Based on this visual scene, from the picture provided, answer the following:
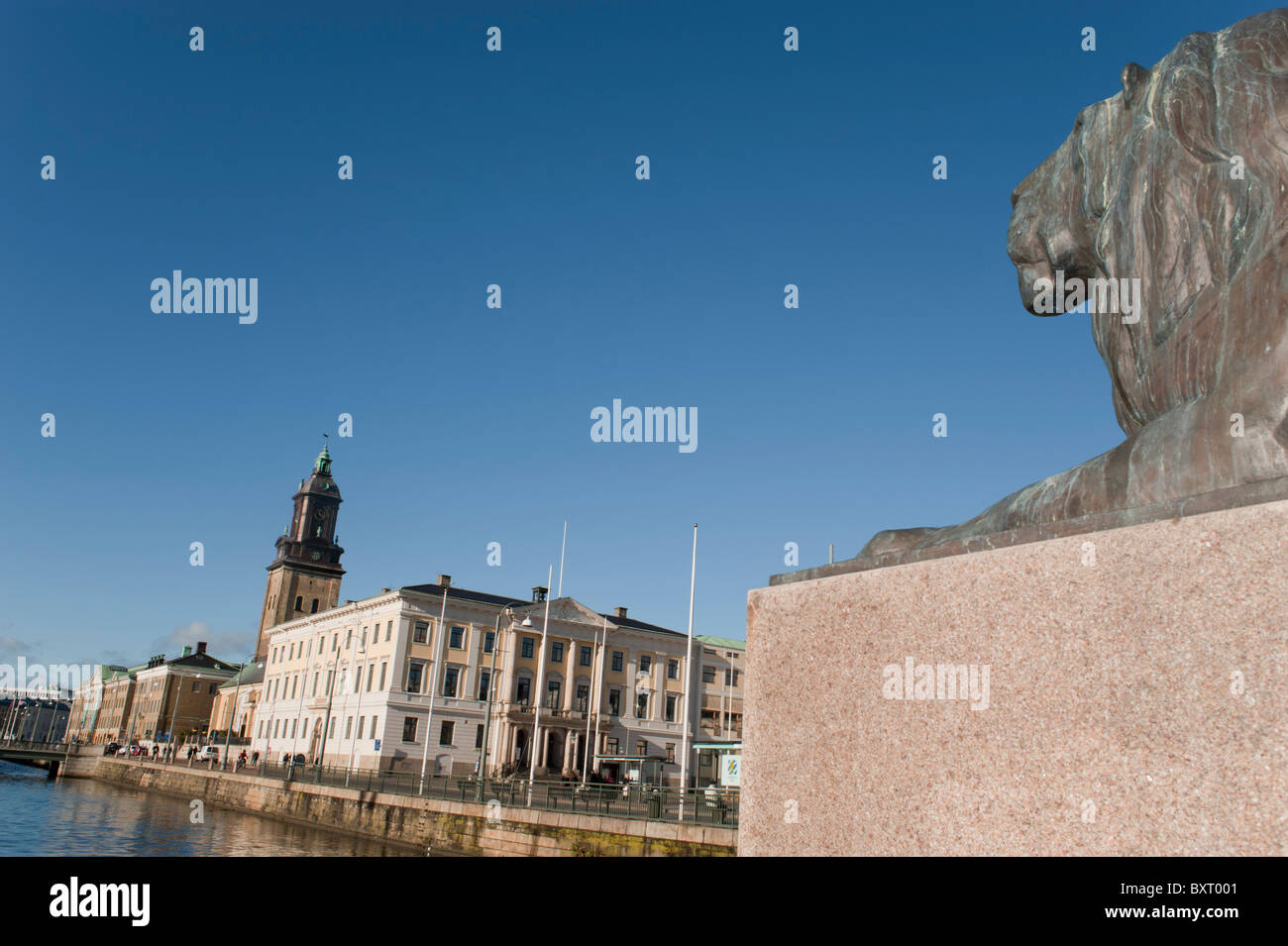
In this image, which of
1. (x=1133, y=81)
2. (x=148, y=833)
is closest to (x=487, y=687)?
(x=148, y=833)

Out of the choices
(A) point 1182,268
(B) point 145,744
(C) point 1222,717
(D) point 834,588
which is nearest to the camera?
(C) point 1222,717

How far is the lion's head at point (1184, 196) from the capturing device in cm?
346

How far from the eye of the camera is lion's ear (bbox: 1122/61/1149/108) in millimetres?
3969

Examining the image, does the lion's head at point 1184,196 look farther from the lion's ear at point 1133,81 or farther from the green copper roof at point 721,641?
Result: the green copper roof at point 721,641

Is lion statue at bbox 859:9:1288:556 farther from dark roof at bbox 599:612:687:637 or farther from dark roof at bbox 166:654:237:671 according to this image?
dark roof at bbox 166:654:237:671

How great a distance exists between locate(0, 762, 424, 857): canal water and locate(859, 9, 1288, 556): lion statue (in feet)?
80.3

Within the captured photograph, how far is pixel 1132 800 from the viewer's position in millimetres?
2852

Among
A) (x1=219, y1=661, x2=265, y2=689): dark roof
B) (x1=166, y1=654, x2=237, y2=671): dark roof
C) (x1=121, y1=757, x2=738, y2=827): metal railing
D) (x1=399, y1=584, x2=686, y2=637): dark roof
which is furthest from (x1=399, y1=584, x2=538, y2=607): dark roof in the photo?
(x1=166, y1=654, x2=237, y2=671): dark roof

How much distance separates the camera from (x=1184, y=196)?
372 centimetres

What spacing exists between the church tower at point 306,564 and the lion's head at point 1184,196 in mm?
106114

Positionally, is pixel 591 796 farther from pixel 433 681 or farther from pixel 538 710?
pixel 433 681

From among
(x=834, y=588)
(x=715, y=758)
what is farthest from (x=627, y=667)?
(x=834, y=588)

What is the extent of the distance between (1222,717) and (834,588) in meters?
1.58
